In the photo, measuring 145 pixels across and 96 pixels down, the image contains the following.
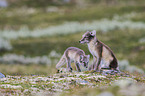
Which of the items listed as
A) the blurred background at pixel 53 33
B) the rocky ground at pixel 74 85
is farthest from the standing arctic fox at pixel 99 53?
the blurred background at pixel 53 33

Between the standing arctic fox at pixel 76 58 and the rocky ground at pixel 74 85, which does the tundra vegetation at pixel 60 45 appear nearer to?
the rocky ground at pixel 74 85

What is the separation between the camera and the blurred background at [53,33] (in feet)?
94.4

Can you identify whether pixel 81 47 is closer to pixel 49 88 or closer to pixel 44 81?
pixel 44 81

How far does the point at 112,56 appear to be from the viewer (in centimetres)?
1483

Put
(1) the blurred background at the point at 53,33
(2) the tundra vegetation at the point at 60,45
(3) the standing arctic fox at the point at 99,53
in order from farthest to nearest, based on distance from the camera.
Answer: (1) the blurred background at the point at 53,33 < (3) the standing arctic fox at the point at 99,53 < (2) the tundra vegetation at the point at 60,45

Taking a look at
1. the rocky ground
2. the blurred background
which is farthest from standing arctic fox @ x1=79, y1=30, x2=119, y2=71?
the blurred background

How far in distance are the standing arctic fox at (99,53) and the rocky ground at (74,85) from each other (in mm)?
429

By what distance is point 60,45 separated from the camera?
35031 mm

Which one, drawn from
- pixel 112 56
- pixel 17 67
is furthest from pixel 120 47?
pixel 112 56

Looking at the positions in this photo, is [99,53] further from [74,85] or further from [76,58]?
[74,85]

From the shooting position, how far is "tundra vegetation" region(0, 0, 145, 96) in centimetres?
1199

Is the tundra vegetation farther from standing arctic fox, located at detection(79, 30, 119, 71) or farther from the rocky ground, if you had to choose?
standing arctic fox, located at detection(79, 30, 119, 71)

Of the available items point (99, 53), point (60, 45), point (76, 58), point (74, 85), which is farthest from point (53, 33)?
point (74, 85)

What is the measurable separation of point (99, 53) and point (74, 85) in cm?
274
